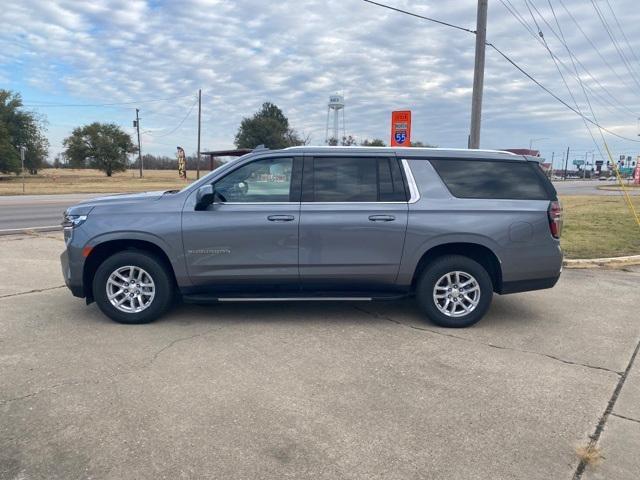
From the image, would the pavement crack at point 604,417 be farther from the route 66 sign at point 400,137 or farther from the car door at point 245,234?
the route 66 sign at point 400,137

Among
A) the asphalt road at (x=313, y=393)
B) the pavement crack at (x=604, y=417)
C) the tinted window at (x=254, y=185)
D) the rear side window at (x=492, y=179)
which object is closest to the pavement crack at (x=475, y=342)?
the asphalt road at (x=313, y=393)

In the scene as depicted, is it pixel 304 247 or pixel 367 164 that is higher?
pixel 367 164

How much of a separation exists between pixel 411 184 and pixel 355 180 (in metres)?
0.58

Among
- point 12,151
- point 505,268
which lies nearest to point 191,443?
point 505,268

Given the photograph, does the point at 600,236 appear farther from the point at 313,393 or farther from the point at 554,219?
the point at 313,393

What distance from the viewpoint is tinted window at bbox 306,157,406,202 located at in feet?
17.4

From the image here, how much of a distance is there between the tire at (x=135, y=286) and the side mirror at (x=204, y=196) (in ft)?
2.46

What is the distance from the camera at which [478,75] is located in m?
11.9

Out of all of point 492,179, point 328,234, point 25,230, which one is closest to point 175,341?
point 328,234

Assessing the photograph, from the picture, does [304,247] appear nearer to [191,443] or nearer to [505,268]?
[505,268]

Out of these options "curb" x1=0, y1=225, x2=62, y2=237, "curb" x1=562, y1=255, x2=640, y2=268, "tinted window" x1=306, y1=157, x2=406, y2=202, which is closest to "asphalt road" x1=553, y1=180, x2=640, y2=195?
"curb" x1=562, y1=255, x2=640, y2=268

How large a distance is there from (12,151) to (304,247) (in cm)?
5711

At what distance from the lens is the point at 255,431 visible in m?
3.28

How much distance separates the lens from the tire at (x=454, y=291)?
534 centimetres
